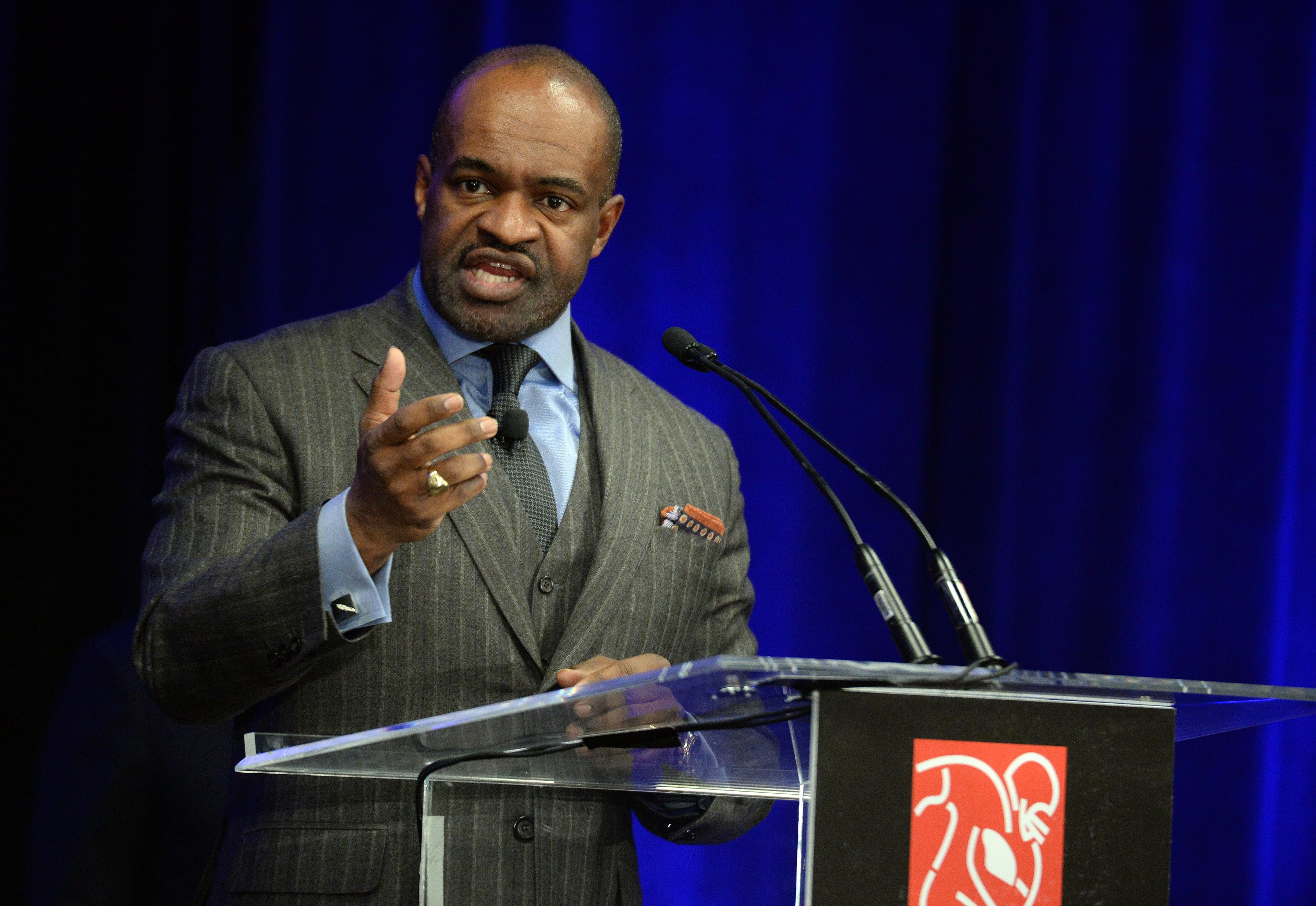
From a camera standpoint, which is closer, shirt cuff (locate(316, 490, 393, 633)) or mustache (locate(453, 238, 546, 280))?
shirt cuff (locate(316, 490, 393, 633))

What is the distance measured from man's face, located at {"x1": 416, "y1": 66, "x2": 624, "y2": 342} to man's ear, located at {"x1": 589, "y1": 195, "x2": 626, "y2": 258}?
150 millimetres

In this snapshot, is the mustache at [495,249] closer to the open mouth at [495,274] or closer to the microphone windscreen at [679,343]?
the open mouth at [495,274]

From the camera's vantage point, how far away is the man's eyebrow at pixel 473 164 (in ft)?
5.72

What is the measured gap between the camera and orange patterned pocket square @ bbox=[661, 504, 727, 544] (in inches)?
69.1

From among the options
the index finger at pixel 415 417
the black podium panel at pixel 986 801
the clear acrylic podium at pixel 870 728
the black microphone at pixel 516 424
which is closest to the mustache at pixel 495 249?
the black microphone at pixel 516 424

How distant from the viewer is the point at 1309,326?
2535mm

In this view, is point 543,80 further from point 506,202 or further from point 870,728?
point 870,728

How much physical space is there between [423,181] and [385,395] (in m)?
0.76

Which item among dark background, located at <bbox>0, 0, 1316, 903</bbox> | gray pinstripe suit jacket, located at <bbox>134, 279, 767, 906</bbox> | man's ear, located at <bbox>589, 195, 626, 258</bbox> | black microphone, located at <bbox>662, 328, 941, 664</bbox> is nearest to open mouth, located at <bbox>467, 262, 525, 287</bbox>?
gray pinstripe suit jacket, located at <bbox>134, 279, 767, 906</bbox>

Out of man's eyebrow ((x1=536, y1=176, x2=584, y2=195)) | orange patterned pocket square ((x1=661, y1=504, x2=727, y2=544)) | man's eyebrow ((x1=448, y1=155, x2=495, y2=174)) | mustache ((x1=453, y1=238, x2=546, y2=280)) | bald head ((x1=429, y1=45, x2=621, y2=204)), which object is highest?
bald head ((x1=429, y1=45, x2=621, y2=204))

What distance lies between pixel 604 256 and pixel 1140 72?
118cm

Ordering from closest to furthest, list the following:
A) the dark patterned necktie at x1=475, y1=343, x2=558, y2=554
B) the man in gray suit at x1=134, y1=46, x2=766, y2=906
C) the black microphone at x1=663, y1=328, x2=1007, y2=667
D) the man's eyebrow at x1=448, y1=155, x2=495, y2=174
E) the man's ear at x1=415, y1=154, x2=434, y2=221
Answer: the black microphone at x1=663, y1=328, x2=1007, y2=667 < the man in gray suit at x1=134, y1=46, x2=766, y2=906 < the dark patterned necktie at x1=475, y1=343, x2=558, y2=554 < the man's eyebrow at x1=448, y1=155, x2=495, y2=174 < the man's ear at x1=415, y1=154, x2=434, y2=221

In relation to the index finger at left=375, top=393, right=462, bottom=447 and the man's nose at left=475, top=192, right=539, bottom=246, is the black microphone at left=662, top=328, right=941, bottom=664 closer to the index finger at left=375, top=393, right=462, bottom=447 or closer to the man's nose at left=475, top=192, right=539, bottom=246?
the index finger at left=375, top=393, right=462, bottom=447

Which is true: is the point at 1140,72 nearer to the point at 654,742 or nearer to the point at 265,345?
the point at 265,345
